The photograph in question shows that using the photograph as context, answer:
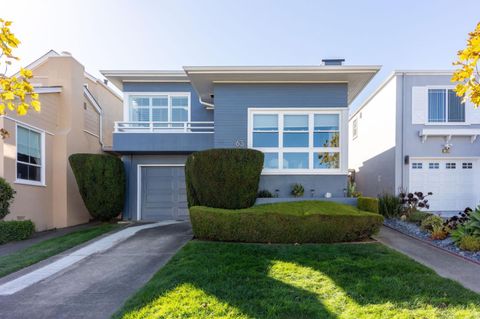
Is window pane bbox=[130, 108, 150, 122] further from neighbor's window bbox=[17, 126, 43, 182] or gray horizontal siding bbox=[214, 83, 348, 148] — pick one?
gray horizontal siding bbox=[214, 83, 348, 148]

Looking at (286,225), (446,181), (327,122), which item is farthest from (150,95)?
(446,181)

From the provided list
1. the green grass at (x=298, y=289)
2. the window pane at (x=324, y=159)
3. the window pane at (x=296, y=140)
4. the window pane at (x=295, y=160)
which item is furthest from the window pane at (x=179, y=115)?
the green grass at (x=298, y=289)

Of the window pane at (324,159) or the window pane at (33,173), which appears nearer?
the window pane at (324,159)

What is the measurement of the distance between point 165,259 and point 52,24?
25.6 feet

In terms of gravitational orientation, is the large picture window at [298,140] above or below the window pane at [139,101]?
below

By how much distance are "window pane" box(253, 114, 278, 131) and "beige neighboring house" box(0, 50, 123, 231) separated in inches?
292

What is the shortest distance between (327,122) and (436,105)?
5.79m

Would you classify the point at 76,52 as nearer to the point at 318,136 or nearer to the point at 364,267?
the point at 318,136

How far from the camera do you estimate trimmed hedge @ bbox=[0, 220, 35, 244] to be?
7.46 meters

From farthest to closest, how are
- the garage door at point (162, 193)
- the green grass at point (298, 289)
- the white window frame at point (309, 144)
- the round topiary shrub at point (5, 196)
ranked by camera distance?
the garage door at point (162, 193) → the white window frame at point (309, 144) → the round topiary shrub at point (5, 196) → the green grass at point (298, 289)

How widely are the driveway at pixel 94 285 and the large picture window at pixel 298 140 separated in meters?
4.18

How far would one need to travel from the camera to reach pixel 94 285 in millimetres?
4406

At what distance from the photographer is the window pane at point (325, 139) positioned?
8938 millimetres

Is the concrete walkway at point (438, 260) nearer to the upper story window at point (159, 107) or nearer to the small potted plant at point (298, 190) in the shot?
the small potted plant at point (298, 190)
